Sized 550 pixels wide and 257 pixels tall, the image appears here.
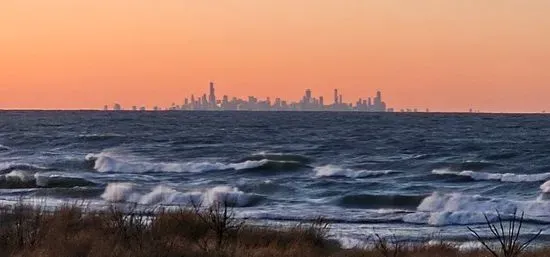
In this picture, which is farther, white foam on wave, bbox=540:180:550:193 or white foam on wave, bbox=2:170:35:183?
white foam on wave, bbox=2:170:35:183

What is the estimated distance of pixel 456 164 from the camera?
128 feet

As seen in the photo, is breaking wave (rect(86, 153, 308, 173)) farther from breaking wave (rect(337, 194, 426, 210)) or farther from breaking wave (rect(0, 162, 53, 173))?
breaking wave (rect(337, 194, 426, 210))

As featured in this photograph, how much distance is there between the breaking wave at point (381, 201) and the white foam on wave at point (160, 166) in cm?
1317

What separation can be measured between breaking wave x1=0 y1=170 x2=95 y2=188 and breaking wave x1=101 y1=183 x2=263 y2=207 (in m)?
3.12

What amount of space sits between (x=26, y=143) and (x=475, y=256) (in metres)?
51.8

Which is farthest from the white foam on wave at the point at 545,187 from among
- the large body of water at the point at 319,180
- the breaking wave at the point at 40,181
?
the breaking wave at the point at 40,181

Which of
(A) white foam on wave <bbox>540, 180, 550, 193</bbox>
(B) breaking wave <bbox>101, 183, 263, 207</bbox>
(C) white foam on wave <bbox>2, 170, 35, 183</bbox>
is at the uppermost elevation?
(C) white foam on wave <bbox>2, 170, 35, 183</bbox>

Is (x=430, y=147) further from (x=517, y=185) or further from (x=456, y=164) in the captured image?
(x=517, y=185)

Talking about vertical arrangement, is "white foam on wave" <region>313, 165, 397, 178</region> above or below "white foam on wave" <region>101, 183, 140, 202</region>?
below

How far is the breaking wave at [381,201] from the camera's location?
2545 centimetres

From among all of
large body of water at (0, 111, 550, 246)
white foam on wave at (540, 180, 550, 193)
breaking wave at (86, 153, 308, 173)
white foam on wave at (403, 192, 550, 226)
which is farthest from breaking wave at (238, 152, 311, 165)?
white foam on wave at (403, 192, 550, 226)

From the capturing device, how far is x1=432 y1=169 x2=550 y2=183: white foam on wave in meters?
32.4

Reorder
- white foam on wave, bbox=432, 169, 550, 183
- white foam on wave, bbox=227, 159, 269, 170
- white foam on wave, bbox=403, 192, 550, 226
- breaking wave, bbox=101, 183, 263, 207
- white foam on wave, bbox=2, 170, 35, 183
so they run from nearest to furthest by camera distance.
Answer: white foam on wave, bbox=403, 192, 550, 226 < breaking wave, bbox=101, 183, 263, 207 < white foam on wave, bbox=432, 169, 550, 183 < white foam on wave, bbox=2, 170, 35, 183 < white foam on wave, bbox=227, 159, 269, 170

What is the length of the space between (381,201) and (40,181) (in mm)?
13654
